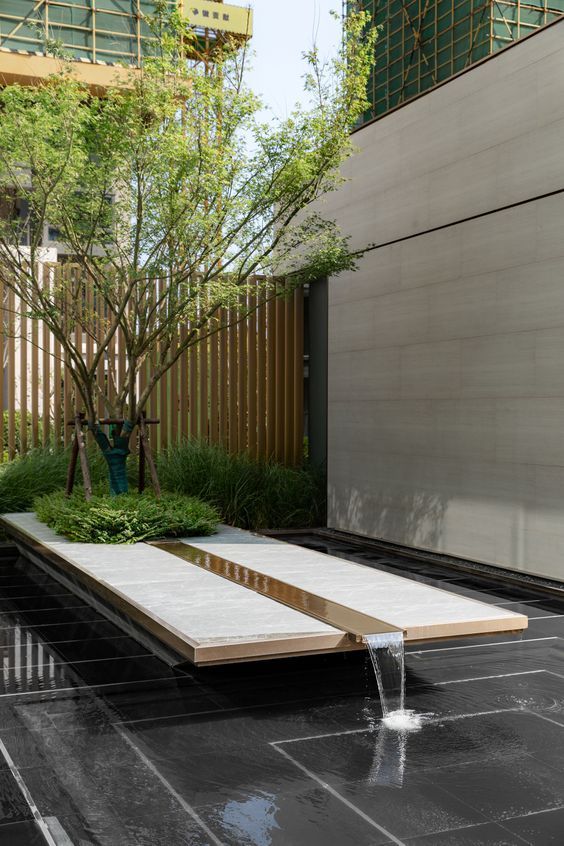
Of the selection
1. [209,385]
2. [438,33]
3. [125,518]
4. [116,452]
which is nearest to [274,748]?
[125,518]

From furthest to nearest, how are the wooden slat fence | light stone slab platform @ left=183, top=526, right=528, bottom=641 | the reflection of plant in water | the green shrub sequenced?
the wooden slat fence
the green shrub
light stone slab platform @ left=183, top=526, right=528, bottom=641
the reflection of plant in water

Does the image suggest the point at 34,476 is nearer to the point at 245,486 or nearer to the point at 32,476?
the point at 32,476

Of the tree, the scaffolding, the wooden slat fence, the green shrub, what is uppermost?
the scaffolding

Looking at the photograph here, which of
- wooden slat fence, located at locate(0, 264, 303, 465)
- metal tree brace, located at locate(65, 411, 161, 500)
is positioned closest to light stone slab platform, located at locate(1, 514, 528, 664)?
metal tree brace, located at locate(65, 411, 161, 500)

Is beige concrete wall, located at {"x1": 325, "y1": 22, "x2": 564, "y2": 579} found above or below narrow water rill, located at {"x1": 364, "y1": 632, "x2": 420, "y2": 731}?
above

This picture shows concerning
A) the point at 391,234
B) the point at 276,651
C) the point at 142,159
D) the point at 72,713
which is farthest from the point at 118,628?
the point at 391,234

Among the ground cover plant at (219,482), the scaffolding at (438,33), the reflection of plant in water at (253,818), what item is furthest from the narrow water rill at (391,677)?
the scaffolding at (438,33)

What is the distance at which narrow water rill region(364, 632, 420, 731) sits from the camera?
3.86 m

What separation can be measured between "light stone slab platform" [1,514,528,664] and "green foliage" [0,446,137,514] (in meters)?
2.76

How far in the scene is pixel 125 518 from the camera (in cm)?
693

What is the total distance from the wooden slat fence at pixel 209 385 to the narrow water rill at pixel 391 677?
661cm

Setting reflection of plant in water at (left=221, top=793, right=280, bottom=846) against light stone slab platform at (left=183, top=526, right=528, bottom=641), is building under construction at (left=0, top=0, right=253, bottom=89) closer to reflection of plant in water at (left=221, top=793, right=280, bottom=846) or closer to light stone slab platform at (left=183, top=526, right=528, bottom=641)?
light stone slab platform at (left=183, top=526, right=528, bottom=641)

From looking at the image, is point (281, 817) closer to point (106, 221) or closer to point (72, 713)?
point (72, 713)

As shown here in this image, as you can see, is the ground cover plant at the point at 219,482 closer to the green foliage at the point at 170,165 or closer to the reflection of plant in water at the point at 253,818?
the green foliage at the point at 170,165
